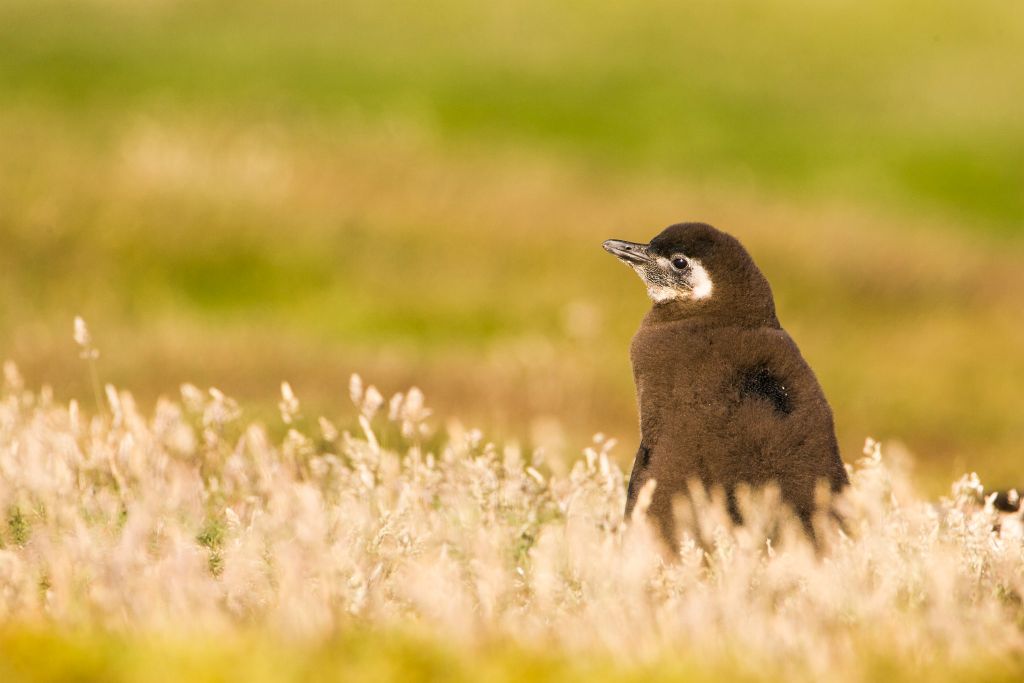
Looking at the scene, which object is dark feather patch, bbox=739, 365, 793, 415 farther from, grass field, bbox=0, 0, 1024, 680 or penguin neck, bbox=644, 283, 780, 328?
grass field, bbox=0, 0, 1024, 680

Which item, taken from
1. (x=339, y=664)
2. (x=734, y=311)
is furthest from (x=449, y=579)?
(x=734, y=311)

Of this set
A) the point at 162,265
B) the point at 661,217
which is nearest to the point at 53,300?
the point at 162,265

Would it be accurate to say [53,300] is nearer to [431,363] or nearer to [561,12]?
[431,363]

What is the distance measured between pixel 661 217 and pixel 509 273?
134 inches

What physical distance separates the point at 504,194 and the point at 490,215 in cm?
113

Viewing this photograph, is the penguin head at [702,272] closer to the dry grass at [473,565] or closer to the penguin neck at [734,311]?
the penguin neck at [734,311]

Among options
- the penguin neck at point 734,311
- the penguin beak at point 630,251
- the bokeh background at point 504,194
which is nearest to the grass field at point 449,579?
the penguin neck at point 734,311

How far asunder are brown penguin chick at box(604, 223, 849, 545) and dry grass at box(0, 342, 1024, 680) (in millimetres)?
166

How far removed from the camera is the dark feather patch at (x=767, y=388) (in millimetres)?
5363

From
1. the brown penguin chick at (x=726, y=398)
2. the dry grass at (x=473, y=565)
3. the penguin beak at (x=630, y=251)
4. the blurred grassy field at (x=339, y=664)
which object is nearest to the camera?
the blurred grassy field at (x=339, y=664)

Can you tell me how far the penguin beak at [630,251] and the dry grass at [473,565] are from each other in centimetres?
90

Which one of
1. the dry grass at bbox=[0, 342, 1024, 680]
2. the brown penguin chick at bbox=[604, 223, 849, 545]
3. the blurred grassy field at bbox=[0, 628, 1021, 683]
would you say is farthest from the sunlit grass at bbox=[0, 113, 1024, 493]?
the blurred grassy field at bbox=[0, 628, 1021, 683]

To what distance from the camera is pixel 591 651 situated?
412 cm

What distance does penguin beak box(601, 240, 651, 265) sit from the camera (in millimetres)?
5816
